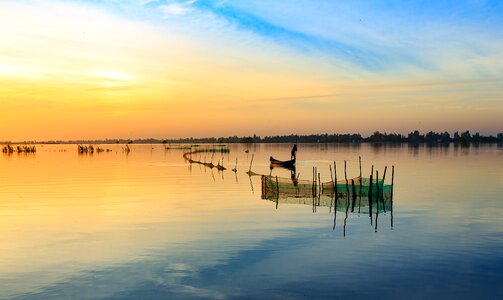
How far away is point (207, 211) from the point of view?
94.1 ft

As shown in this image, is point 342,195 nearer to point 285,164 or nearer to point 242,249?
point 242,249

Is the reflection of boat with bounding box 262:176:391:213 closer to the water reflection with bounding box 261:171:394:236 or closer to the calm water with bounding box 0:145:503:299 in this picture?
the water reflection with bounding box 261:171:394:236

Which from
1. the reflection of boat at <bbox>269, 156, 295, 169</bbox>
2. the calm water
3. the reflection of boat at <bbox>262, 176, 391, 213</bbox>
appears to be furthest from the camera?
the reflection of boat at <bbox>269, 156, 295, 169</bbox>

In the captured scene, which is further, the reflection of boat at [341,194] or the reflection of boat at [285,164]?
the reflection of boat at [285,164]

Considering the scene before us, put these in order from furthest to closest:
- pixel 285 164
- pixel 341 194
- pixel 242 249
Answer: pixel 285 164 < pixel 341 194 < pixel 242 249

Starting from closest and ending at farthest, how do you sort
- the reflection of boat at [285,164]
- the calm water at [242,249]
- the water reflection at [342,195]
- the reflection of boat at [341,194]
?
the calm water at [242,249]
the water reflection at [342,195]
the reflection of boat at [341,194]
the reflection of boat at [285,164]

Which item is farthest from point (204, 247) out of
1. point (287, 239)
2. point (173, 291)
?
point (173, 291)

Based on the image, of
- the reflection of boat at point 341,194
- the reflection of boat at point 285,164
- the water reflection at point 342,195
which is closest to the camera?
the water reflection at point 342,195

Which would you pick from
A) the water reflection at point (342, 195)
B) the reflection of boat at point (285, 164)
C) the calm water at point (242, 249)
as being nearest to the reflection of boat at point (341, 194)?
the water reflection at point (342, 195)

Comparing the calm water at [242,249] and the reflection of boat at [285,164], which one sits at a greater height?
the reflection of boat at [285,164]

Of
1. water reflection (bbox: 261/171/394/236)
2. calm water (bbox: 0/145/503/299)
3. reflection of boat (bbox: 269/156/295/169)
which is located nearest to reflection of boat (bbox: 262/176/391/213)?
water reflection (bbox: 261/171/394/236)

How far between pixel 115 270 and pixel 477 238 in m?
14.7

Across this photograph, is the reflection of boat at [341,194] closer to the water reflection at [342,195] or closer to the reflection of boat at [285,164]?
the water reflection at [342,195]

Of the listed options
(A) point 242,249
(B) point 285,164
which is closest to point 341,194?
Result: (A) point 242,249
